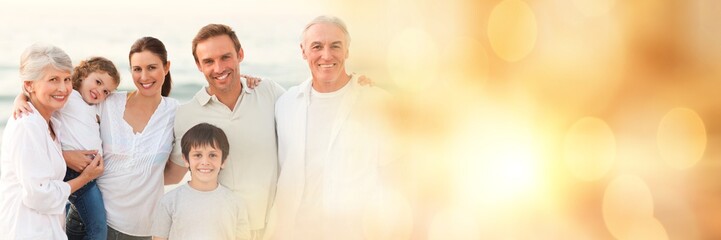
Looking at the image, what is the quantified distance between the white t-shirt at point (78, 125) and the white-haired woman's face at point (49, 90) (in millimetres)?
82

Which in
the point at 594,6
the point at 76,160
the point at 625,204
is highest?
the point at 594,6

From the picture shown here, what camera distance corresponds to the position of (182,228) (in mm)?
2469

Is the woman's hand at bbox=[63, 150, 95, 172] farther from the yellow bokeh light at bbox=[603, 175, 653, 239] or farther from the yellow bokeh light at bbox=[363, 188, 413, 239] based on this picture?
the yellow bokeh light at bbox=[603, 175, 653, 239]

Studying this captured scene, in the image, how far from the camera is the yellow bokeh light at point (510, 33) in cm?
319

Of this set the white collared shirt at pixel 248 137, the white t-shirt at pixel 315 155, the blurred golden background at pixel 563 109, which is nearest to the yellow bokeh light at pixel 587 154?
the blurred golden background at pixel 563 109

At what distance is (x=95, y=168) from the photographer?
242 centimetres

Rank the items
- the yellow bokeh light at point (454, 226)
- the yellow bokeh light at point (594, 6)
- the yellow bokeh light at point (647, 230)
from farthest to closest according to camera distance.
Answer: the yellow bokeh light at point (594, 6) → the yellow bokeh light at point (647, 230) → the yellow bokeh light at point (454, 226)

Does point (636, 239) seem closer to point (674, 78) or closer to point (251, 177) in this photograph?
point (674, 78)

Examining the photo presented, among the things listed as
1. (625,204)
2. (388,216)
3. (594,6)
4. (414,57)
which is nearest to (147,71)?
(388,216)

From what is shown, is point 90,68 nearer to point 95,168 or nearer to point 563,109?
point 95,168

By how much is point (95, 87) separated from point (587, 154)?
1.91 metres

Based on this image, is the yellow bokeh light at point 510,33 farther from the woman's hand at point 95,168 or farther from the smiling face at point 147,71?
the woman's hand at point 95,168

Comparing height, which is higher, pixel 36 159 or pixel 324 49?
pixel 324 49

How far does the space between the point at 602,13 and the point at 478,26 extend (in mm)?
491
